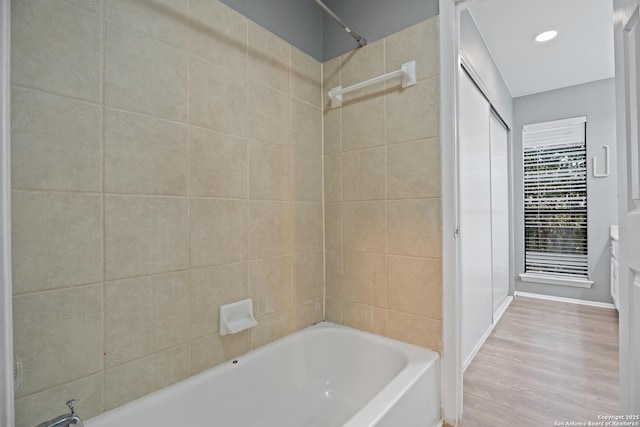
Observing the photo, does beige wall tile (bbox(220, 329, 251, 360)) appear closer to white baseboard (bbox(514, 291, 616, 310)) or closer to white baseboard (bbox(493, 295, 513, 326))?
white baseboard (bbox(493, 295, 513, 326))

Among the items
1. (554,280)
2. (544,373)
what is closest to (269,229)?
(544,373)

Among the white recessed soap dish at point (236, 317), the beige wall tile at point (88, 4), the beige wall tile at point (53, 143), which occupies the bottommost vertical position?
the white recessed soap dish at point (236, 317)

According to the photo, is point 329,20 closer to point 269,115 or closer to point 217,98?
point 269,115

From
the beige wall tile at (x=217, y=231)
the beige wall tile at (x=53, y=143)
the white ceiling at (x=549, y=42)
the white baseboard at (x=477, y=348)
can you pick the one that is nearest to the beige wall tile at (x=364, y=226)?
the beige wall tile at (x=217, y=231)

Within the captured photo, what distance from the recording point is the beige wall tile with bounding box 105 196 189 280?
1067mm

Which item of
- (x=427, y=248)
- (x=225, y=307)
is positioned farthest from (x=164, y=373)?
(x=427, y=248)

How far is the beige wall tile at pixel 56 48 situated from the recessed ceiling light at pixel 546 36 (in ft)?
10.0

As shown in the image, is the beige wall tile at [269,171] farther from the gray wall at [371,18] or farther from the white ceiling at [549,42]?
the white ceiling at [549,42]

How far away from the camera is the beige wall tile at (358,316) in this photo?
180 centimetres

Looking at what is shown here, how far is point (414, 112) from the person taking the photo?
1605mm

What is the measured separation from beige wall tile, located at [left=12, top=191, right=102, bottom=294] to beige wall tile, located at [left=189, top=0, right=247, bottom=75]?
30.5 inches

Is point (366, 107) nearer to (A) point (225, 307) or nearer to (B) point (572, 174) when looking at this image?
(A) point (225, 307)

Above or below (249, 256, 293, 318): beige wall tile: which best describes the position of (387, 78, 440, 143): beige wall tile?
above

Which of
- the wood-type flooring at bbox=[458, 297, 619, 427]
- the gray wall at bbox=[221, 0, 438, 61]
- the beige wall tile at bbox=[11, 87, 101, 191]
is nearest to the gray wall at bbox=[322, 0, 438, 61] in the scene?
the gray wall at bbox=[221, 0, 438, 61]
